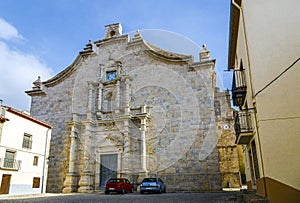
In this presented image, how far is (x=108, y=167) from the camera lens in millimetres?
15273

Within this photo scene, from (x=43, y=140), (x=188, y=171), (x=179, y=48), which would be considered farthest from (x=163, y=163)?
(x=43, y=140)

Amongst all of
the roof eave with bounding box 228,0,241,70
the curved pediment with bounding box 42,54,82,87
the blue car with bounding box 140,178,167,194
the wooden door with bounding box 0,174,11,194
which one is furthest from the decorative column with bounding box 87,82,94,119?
the roof eave with bounding box 228,0,241,70

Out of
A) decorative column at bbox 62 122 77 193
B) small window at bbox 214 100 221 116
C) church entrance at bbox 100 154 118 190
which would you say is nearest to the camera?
decorative column at bbox 62 122 77 193

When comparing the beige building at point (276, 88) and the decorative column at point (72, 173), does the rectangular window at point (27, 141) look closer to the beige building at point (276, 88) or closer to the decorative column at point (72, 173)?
the decorative column at point (72, 173)

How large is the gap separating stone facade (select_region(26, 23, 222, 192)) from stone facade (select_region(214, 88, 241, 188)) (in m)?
3.96

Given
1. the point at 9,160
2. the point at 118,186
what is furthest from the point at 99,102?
the point at 118,186

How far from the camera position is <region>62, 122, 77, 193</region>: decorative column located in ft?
48.4

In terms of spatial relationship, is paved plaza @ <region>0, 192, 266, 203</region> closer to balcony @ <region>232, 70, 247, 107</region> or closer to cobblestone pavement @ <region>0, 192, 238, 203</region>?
cobblestone pavement @ <region>0, 192, 238, 203</region>

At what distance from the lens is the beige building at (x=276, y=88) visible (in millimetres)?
5676

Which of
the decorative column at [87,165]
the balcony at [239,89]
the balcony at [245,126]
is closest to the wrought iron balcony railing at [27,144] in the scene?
the decorative column at [87,165]

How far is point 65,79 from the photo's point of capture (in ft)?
61.2

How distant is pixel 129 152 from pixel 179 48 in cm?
660

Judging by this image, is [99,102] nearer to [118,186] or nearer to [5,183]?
[118,186]

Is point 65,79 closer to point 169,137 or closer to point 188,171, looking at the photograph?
point 169,137
